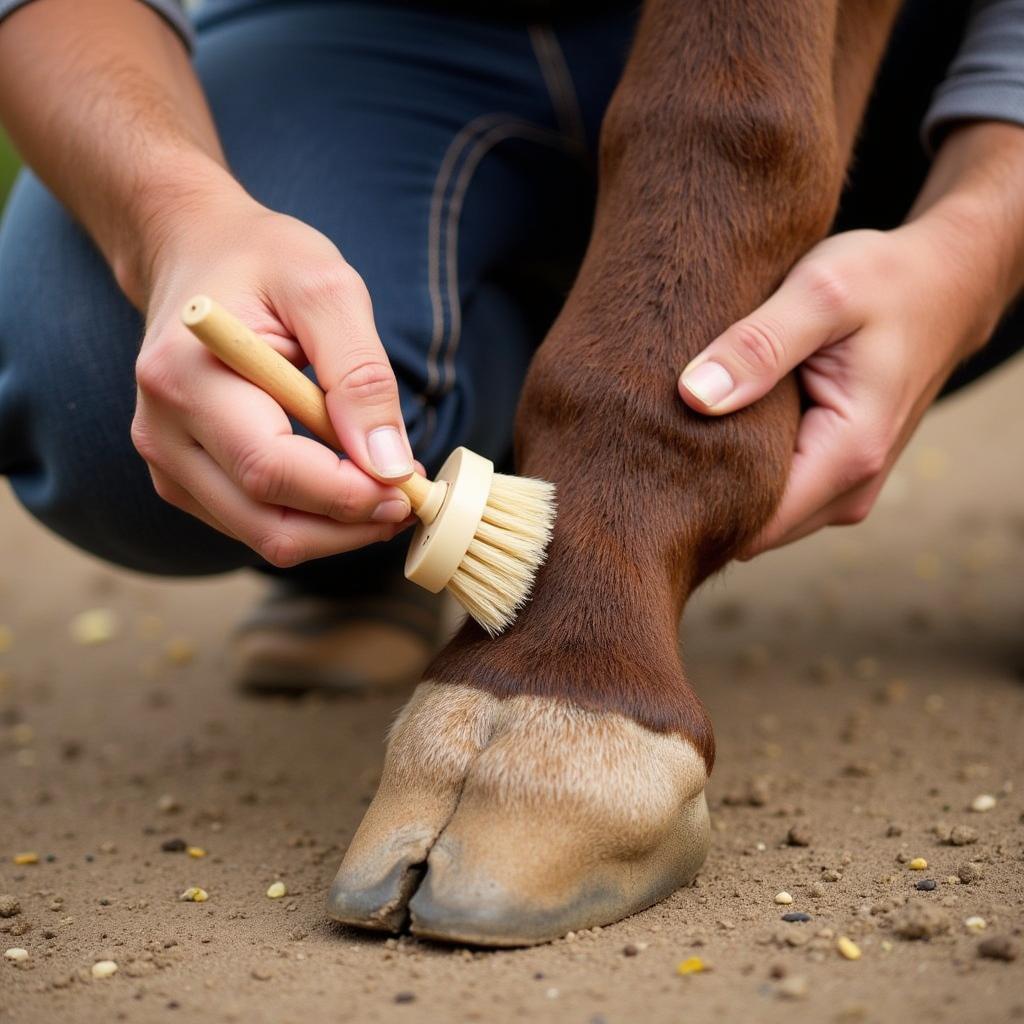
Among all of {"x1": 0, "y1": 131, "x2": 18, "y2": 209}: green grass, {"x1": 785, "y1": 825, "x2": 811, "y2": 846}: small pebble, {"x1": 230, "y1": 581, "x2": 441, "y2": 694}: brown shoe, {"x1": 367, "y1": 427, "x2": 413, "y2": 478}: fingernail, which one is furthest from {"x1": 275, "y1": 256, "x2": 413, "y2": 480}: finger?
{"x1": 0, "y1": 131, "x2": 18, "y2": 209}: green grass

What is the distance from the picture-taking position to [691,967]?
0.85m

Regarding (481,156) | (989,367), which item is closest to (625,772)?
(481,156)

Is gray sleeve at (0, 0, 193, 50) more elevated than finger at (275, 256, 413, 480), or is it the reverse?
gray sleeve at (0, 0, 193, 50)

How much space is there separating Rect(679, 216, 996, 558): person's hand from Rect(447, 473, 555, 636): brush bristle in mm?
164

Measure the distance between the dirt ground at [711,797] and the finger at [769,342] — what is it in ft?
0.88

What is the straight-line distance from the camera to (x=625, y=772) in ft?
3.03

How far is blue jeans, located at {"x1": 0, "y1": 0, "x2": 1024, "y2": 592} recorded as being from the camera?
1.43 metres

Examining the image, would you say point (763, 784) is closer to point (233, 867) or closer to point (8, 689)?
point (233, 867)

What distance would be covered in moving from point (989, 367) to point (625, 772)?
1.08m

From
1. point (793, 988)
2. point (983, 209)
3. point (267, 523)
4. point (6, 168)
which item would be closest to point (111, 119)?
point (267, 523)

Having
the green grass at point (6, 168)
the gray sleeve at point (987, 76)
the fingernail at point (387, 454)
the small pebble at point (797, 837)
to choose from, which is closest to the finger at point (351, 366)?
the fingernail at point (387, 454)

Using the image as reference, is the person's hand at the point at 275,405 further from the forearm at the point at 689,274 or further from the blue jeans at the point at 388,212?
the blue jeans at the point at 388,212

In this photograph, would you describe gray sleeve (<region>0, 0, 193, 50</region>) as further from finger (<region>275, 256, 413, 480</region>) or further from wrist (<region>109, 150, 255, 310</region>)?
finger (<region>275, 256, 413, 480</region>)

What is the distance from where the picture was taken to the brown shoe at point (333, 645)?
1863 mm
